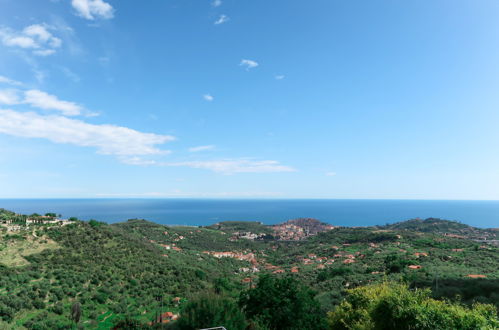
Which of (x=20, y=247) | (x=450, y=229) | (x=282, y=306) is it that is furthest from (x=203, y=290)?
(x=450, y=229)

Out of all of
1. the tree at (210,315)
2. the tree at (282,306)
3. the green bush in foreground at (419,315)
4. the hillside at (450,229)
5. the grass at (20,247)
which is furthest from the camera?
the hillside at (450,229)

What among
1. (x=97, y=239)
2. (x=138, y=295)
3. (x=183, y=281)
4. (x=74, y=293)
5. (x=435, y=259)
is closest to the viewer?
(x=74, y=293)

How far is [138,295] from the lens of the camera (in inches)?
1038

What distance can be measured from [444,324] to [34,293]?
96.2ft

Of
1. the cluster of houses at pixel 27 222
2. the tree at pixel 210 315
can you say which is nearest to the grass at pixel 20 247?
the cluster of houses at pixel 27 222

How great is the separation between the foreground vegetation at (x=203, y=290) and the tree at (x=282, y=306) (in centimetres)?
7

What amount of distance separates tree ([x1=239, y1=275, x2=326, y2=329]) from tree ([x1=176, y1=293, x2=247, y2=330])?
248cm

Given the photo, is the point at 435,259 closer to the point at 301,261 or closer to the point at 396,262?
the point at 396,262

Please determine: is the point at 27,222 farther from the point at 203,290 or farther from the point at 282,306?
the point at 282,306

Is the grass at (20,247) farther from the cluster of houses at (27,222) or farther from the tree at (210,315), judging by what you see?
the tree at (210,315)

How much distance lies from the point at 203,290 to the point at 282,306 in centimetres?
589

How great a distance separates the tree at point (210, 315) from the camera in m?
12.8

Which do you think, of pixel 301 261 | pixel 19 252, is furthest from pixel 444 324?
pixel 301 261

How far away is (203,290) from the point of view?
59.6 feet
